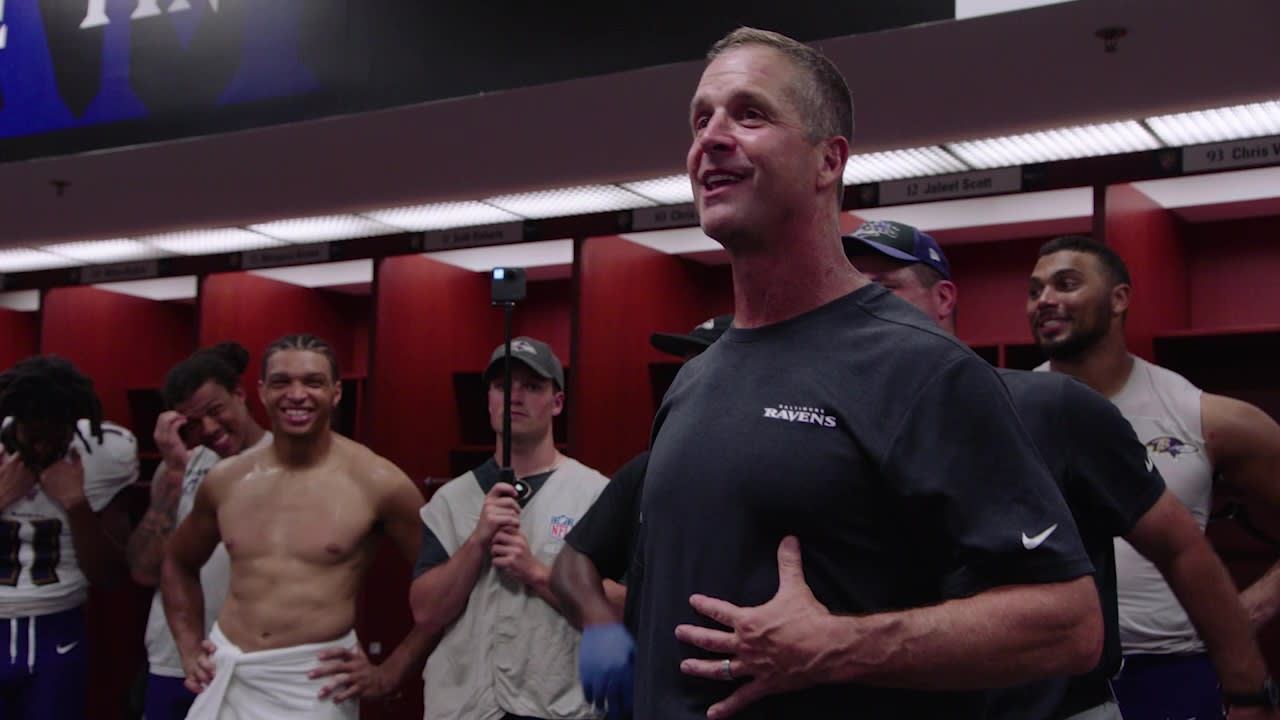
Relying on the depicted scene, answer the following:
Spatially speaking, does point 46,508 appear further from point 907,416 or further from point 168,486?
point 907,416

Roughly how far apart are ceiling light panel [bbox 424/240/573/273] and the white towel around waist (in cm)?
225

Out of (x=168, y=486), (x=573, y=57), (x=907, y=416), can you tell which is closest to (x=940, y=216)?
(x=573, y=57)

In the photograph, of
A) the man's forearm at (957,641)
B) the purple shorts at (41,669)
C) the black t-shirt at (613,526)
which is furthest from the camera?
the purple shorts at (41,669)

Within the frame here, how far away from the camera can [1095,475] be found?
5.73ft

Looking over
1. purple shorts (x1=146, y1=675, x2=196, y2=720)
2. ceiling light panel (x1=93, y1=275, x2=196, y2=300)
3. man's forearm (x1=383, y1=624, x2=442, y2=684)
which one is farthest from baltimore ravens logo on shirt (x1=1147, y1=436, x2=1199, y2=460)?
ceiling light panel (x1=93, y1=275, x2=196, y2=300)

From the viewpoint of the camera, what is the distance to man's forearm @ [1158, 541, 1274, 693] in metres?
1.88

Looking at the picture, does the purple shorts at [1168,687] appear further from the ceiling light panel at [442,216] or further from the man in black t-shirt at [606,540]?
the ceiling light panel at [442,216]

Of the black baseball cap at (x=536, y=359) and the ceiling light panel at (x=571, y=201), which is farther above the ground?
the ceiling light panel at (x=571, y=201)

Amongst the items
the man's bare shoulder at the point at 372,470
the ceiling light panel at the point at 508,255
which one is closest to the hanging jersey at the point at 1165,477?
the man's bare shoulder at the point at 372,470

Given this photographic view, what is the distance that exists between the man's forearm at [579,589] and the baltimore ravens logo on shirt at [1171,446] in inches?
51.6

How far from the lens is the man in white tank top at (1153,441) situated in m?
2.62

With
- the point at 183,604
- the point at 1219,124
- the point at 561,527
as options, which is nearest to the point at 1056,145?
the point at 1219,124

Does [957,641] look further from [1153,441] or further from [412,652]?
[412,652]

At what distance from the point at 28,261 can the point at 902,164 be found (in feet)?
14.9
